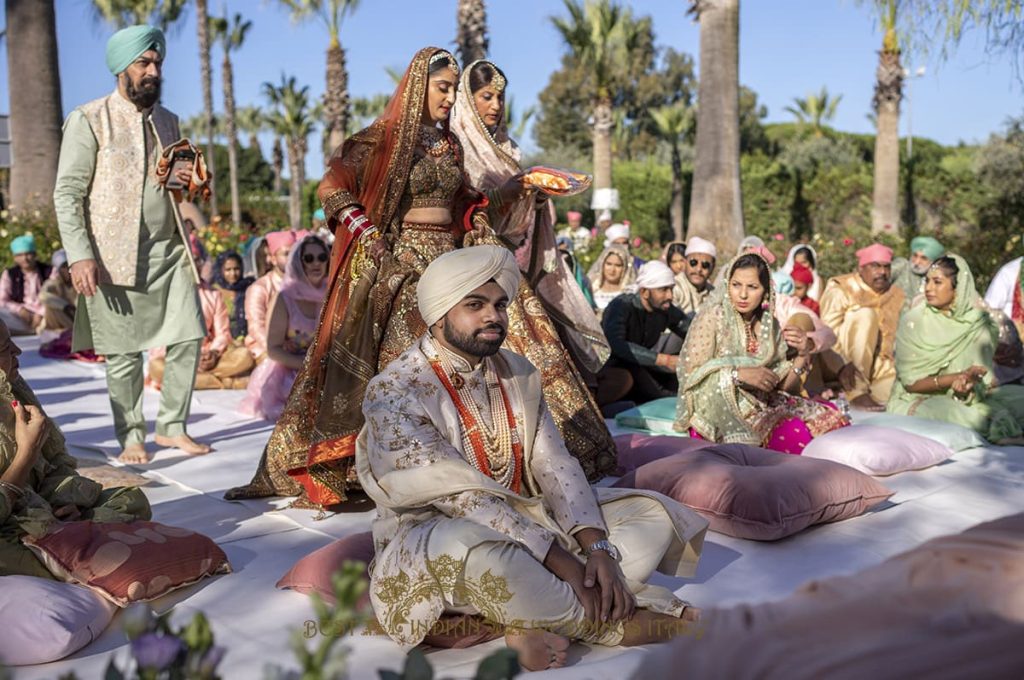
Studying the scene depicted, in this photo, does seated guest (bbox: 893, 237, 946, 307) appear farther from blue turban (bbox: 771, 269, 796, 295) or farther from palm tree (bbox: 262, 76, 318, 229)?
palm tree (bbox: 262, 76, 318, 229)

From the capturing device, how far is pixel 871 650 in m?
1.16

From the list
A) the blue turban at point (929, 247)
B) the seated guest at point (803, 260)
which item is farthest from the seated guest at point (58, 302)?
the blue turban at point (929, 247)

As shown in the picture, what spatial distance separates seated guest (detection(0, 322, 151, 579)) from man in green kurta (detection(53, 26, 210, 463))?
5.13 ft

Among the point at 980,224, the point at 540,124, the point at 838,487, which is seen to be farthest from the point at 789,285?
the point at 540,124

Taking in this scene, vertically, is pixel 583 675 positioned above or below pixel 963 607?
below

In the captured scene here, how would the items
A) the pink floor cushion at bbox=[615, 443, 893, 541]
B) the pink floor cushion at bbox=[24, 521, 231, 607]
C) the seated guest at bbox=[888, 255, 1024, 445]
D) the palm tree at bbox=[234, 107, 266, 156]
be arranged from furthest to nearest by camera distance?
1. the palm tree at bbox=[234, 107, 266, 156]
2. the seated guest at bbox=[888, 255, 1024, 445]
3. the pink floor cushion at bbox=[615, 443, 893, 541]
4. the pink floor cushion at bbox=[24, 521, 231, 607]

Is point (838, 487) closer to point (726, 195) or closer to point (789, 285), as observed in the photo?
point (789, 285)

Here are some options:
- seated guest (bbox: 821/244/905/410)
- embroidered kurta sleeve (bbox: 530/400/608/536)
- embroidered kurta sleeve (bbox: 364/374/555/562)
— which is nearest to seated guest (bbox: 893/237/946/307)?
seated guest (bbox: 821/244/905/410)

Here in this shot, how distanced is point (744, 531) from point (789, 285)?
4.23m

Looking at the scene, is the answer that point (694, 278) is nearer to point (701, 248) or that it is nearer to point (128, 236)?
point (701, 248)

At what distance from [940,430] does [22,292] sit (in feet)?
31.5

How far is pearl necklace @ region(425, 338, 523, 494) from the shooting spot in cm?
313

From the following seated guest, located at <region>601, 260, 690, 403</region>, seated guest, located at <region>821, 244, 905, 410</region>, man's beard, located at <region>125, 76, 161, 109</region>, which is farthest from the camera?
seated guest, located at <region>821, 244, 905, 410</region>

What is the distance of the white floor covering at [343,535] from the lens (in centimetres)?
288
